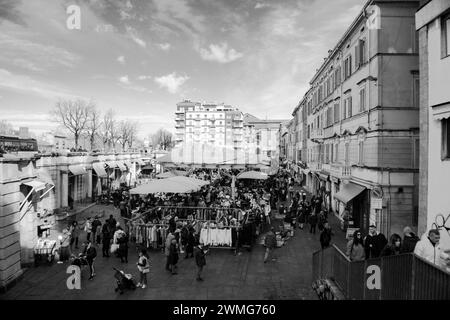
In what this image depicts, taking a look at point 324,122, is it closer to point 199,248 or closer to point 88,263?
point 199,248

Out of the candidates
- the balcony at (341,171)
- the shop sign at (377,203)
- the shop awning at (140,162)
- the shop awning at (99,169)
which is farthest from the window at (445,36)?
the shop awning at (140,162)

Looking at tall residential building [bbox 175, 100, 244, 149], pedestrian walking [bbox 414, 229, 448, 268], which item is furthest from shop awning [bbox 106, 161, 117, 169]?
tall residential building [bbox 175, 100, 244, 149]

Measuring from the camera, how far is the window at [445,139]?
36.4 ft

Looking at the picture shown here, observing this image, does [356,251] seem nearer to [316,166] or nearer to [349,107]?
[349,107]

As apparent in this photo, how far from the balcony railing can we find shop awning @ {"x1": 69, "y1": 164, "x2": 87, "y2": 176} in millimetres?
20573

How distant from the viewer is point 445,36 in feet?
36.7

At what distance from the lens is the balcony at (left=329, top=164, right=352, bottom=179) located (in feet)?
72.2

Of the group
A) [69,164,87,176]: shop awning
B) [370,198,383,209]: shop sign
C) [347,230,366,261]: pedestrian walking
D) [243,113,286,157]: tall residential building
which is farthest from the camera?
[243,113,286,157]: tall residential building

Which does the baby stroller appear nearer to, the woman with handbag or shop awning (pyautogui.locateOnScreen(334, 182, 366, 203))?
the woman with handbag

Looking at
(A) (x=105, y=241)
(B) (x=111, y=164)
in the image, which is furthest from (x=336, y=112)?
(B) (x=111, y=164)

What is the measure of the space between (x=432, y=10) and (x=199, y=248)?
11.8m

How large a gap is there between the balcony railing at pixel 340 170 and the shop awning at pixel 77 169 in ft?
67.5

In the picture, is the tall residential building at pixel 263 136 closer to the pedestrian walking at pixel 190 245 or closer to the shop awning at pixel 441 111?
the pedestrian walking at pixel 190 245

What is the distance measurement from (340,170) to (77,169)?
21.0m
